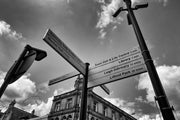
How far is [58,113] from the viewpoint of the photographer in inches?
795

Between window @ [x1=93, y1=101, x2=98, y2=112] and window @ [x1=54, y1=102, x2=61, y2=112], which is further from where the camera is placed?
window @ [x1=54, y1=102, x2=61, y2=112]

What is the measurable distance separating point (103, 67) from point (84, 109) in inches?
46.6

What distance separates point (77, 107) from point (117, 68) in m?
17.7

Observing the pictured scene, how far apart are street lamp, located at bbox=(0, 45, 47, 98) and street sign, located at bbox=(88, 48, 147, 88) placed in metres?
1.50

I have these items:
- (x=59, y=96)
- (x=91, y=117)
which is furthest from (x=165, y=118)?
(x=59, y=96)

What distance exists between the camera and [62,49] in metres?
2.80

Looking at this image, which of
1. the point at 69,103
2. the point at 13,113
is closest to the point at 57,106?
the point at 69,103

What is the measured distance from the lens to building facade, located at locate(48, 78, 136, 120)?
18.9 metres

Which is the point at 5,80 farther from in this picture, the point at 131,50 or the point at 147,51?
the point at 131,50

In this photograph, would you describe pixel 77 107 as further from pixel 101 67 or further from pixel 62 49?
pixel 62 49

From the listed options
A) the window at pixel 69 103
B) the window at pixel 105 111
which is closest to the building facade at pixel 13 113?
the window at pixel 69 103

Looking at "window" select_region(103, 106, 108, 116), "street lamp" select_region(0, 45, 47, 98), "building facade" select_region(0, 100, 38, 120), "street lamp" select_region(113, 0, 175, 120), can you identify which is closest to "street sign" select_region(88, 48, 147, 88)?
"street lamp" select_region(113, 0, 175, 120)

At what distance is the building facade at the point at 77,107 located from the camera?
18922 mm

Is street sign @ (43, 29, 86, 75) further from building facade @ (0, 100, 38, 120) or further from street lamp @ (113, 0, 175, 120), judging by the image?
building facade @ (0, 100, 38, 120)
